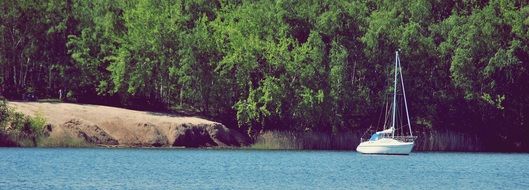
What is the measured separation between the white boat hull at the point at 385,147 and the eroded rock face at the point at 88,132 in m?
16.6

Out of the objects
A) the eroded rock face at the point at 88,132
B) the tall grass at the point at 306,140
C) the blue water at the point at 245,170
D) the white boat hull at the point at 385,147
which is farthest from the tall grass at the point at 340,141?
the eroded rock face at the point at 88,132

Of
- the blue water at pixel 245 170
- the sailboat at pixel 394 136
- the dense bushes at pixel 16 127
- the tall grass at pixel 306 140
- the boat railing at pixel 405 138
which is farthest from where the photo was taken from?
the tall grass at pixel 306 140

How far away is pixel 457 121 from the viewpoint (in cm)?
9162

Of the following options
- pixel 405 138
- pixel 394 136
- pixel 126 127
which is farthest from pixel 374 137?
pixel 126 127

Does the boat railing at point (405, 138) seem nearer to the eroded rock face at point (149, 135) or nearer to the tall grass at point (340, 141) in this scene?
the tall grass at point (340, 141)

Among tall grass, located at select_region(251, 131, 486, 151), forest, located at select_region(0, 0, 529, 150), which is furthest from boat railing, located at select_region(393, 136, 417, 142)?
forest, located at select_region(0, 0, 529, 150)

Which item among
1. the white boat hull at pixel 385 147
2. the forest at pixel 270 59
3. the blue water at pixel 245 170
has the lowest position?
the blue water at pixel 245 170

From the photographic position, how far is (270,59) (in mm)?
86812

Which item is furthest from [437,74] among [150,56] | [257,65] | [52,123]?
[52,123]

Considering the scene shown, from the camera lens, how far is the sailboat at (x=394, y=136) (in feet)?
269

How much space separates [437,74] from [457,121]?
388 cm

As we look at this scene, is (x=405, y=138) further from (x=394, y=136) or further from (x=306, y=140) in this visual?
(x=306, y=140)

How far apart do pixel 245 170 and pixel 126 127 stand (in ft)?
77.7

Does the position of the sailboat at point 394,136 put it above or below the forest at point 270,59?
below
